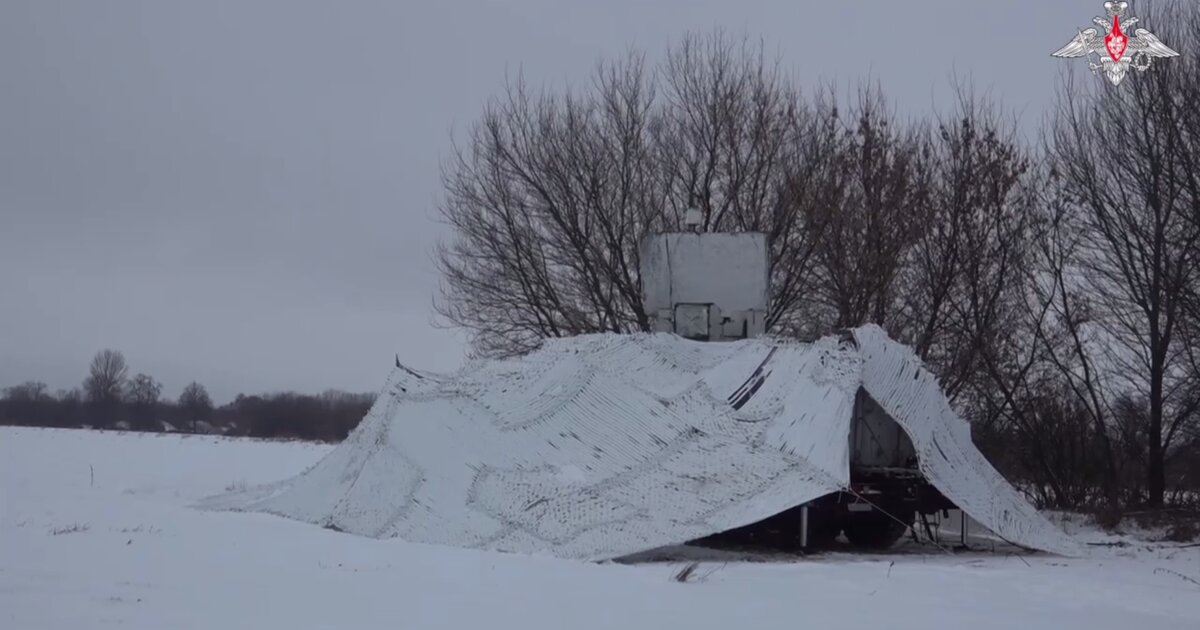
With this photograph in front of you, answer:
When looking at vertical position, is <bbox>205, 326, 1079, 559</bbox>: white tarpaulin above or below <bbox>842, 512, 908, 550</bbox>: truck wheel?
above

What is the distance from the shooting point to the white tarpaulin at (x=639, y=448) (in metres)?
12.0

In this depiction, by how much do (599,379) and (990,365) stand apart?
8911 mm

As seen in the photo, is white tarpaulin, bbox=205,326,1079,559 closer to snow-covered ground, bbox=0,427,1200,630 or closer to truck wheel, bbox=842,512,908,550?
snow-covered ground, bbox=0,427,1200,630

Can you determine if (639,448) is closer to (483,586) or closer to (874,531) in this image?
(874,531)

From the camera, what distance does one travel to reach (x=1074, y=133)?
19.0 meters

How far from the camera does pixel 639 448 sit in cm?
1301

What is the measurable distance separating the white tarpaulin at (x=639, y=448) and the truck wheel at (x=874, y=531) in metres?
1.12

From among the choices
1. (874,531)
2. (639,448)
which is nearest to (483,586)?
(639,448)

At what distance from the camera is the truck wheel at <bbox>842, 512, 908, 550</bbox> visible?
13914mm

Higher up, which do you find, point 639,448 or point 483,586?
point 639,448

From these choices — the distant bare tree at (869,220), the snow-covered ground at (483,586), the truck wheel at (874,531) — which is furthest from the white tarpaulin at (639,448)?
the distant bare tree at (869,220)

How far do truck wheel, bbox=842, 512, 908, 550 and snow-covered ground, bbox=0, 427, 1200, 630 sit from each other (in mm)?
645

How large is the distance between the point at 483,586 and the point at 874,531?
6311 millimetres

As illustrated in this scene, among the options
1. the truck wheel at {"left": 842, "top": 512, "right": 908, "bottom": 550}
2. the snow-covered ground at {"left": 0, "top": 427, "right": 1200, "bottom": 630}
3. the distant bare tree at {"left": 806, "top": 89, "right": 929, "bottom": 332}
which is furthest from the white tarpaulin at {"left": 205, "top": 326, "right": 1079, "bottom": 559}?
the distant bare tree at {"left": 806, "top": 89, "right": 929, "bottom": 332}
